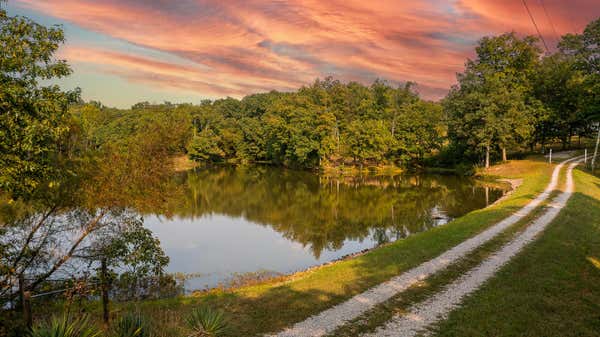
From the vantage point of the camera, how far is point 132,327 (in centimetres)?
838

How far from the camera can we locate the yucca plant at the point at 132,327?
27.1ft

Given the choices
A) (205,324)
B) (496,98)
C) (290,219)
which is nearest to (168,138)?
(205,324)

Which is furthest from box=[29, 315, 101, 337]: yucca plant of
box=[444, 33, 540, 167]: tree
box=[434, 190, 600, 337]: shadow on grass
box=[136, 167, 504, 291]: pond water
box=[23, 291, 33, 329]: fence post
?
box=[444, 33, 540, 167]: tree

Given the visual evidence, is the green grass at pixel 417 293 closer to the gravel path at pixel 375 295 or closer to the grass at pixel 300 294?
the gravel path at pixel 375 295

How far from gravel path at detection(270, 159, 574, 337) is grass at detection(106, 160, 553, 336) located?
330 mm

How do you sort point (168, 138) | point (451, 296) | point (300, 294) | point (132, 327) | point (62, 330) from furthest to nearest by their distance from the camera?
1. point (168, 138)
2. point (300, 294)
3. point (451, 296)
4. point (132, 327)
5. point (62, 330)

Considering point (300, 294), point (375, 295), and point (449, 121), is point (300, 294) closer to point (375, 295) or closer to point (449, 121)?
point (375, 295)

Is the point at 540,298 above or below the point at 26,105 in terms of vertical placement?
below

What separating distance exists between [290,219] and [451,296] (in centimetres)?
2164

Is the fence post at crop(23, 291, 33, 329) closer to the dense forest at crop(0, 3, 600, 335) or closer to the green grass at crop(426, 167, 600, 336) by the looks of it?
the dense forest at crop(0, 3, 600, 335)

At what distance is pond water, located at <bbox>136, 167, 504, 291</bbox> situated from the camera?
73.1ft

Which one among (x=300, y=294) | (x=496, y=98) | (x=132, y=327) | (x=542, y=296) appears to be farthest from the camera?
(x=496, y=98)

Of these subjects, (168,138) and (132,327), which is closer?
(132,327)

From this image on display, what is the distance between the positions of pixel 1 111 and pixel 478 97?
57.1 m
